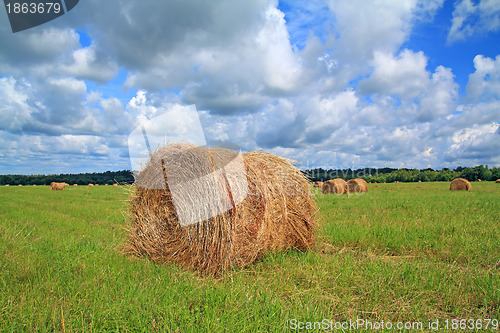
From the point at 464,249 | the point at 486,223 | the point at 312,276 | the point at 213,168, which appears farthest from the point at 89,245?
the point at 486,223

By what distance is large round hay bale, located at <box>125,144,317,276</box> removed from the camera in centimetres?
470

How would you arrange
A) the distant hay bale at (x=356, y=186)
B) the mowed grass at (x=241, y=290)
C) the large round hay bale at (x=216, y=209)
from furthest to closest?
the distant hay bale at (x=356, y=186)
the large round hay bale at (x=216, y=209)
the mowed grass at (x=241, y=290)

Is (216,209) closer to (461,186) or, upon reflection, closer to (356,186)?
(356,186)

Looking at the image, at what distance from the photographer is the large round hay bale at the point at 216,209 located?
4.70 metres

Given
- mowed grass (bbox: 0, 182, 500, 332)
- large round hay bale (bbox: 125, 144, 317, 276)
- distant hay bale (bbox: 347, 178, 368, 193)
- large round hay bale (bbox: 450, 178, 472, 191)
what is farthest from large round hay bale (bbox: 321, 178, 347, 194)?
large round hay bale (bbox: 125, 144, 317, 276)

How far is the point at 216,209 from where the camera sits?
4668 mm

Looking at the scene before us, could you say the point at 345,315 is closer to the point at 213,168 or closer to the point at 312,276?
the point at 312,276

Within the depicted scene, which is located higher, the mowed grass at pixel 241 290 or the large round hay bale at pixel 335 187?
the large round hay bale at pixel 335 187

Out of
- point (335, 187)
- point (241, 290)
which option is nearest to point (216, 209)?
point (241, 290)

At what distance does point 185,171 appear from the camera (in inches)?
207

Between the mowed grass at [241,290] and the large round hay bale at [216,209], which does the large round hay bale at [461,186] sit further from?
the large round hay bale at [216,209]

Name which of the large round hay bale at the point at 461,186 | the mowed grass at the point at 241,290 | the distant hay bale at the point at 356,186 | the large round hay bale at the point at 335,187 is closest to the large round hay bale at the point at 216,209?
the mowed grass at the point at 241,290

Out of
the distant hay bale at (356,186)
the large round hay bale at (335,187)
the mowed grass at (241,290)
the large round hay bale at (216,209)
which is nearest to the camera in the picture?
the mowed grass at (241,290)

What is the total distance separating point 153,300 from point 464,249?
5.75m
